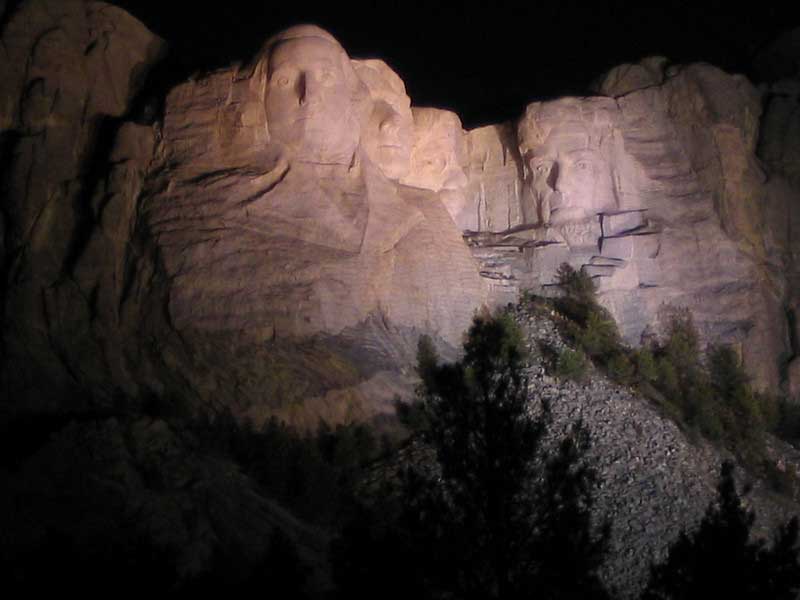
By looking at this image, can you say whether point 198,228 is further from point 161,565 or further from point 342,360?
point 161,565

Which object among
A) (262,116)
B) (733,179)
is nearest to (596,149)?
(733,179)

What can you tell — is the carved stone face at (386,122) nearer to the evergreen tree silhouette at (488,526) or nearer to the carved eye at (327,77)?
the carved eye at (327,77)

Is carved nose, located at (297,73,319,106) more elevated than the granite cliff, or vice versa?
carved nose, located at (297,73,319,106)

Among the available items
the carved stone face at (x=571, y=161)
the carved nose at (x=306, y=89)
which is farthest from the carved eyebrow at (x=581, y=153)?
the carved nose at (x=306, y=89)

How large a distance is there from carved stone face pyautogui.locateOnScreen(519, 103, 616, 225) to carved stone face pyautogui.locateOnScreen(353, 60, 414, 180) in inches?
173

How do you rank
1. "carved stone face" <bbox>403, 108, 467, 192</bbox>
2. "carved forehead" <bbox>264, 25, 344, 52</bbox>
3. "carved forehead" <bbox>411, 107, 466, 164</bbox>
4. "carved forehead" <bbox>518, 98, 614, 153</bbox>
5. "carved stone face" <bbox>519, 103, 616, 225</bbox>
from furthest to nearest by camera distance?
1. "carved forehead" <bbox>411, 107, 466, 164</bbox>
2. "carved stone face" <bbox>403, 108, 467, 192</bbox>
3. "carved forehead" <bbox>518, 98, 614, 153</bbox>
4. "carved stone face" <bbox>519, 103, 616, 225</bbox>
5. "carved forehead" <bbox>264, 25, 344, 52</bbox>

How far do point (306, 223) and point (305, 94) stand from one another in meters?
3.05

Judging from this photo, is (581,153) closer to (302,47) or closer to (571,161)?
(571,161)

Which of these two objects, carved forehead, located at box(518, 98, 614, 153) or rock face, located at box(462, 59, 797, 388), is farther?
carved forehead, located at box(518, 98, 614, 153)

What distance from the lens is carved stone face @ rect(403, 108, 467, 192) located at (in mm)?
28188

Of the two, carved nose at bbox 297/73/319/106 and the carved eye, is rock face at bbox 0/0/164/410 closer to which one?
carved nose at bbox 297/73/319/106

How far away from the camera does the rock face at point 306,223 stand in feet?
65.3

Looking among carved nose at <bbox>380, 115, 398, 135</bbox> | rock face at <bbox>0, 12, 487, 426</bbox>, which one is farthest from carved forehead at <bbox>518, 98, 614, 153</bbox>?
rock face at <bbox>0, 12, 487, 426</bbox>

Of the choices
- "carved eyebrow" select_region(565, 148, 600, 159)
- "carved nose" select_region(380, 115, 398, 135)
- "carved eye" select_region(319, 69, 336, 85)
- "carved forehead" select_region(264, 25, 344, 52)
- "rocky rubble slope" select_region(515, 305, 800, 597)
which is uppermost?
"carved forehead" select_region(264, 25, 344, 52)
